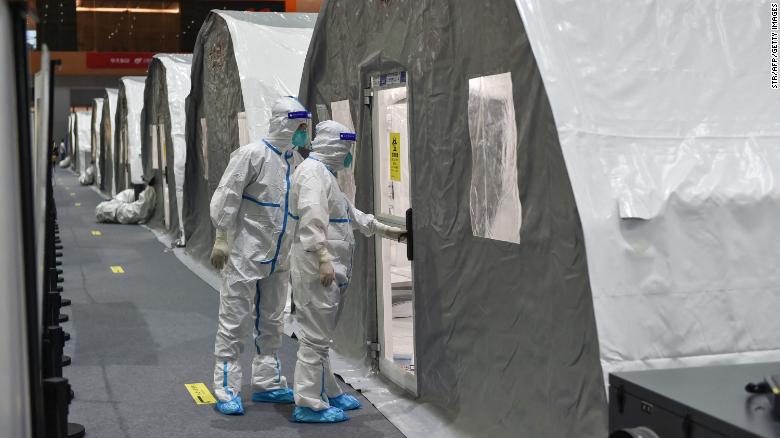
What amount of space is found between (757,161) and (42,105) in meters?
2.50

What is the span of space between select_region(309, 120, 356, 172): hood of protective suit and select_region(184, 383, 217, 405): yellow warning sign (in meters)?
1.59

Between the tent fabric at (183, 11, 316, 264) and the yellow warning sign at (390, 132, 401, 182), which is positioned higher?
the tent fabric at (183, 11, 316, 264)

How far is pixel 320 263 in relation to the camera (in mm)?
4492

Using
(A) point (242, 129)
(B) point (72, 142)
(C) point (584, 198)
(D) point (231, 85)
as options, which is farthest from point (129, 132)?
(B) point (72, 142)

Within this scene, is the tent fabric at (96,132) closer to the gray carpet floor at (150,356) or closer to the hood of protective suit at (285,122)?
the gray carpet floor at (150,356)

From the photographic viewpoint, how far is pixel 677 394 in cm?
212

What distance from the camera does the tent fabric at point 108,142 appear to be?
20234mm

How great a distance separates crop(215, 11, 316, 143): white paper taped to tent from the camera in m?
8.54

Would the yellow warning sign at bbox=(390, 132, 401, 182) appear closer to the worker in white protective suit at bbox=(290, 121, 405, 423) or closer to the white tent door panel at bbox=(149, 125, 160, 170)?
the worker in white protective suit at bbox=(290, 121, 405, 423)

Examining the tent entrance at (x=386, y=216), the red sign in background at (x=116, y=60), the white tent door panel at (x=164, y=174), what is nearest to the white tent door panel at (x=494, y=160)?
the tent entrance at (x=386, y=216)

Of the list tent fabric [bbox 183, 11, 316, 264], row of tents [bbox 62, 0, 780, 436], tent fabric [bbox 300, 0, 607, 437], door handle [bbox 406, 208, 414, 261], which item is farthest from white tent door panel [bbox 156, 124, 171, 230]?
row of tents [bbox 62, 0, 780, 436]

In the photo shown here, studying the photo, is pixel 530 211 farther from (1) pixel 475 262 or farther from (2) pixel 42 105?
(2) pixel 42 105

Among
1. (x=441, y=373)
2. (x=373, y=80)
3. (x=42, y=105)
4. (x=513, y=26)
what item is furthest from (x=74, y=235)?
(x=42, y=105)

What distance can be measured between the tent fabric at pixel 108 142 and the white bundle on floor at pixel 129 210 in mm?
3672
